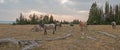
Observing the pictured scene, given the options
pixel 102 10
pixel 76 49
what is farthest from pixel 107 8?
pixel 76 49

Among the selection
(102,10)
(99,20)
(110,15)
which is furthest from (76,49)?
(102,10)

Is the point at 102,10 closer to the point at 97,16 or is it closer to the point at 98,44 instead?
the point at 97,16

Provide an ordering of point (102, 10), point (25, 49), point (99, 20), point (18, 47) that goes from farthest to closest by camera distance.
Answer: point (102, 10) → point (99, 20) → point (18, 47) → point (25, 49)

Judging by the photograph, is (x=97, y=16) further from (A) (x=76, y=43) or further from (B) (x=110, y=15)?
(A) (x=76, y=43)

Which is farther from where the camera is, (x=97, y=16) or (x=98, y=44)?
(x=97, y=16)

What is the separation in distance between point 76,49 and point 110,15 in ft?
319

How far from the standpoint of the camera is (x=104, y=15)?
399 feet

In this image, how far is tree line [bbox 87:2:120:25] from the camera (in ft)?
357

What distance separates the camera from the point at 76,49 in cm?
2903

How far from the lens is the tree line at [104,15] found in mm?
108831

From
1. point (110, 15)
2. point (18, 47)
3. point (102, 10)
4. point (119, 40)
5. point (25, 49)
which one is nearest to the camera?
point (25, 49)

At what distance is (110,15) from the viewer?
405 ft

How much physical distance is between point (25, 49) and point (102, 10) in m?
110

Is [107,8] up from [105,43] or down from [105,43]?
up
